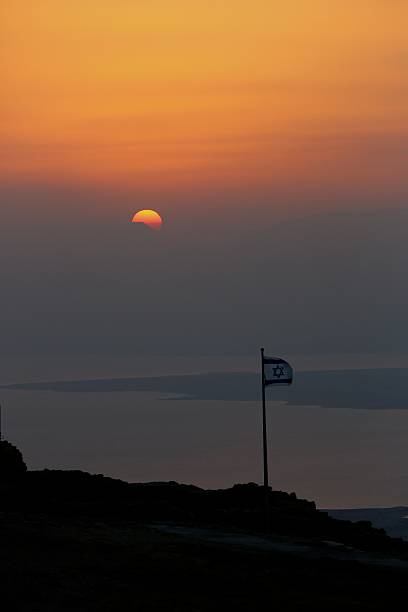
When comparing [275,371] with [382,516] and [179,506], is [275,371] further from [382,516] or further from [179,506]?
[382,516]

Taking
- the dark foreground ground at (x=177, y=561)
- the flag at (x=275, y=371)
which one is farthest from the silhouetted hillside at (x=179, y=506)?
the flag at (x=275, y=371)

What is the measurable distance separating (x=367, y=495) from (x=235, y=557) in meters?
117

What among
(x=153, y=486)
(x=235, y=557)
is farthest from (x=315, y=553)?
(x=153, y=486)

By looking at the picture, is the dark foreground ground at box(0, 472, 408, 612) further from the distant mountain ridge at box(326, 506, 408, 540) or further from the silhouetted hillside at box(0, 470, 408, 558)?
the distant mountain ridge at box(326, 506, 408, 540)

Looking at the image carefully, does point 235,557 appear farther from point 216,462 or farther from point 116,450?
point 116,450

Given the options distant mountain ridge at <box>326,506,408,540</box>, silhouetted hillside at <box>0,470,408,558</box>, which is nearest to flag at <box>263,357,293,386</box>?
A: silhouetted hillside at <box>0,470,408,558</box>

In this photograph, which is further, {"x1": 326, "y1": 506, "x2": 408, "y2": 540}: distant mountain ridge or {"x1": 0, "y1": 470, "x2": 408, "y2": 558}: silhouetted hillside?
{"x1": 326, "y1": 506, "x2": 408, "y2": 540}: distant mountain ridge

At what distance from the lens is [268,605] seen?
30.0 meters

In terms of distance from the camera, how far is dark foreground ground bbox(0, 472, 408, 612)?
30.5 meters

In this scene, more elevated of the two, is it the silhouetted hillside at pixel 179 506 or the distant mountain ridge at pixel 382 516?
the distant mountain ridge at pixel 382 516

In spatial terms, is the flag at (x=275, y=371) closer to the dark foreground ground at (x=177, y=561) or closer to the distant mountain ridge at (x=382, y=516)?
the dark foreground ground at (x=177, y=561)

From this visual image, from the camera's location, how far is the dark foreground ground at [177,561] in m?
30.5

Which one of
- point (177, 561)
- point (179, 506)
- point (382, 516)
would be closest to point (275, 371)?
point (179, 506)

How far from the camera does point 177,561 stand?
35.1 meters
